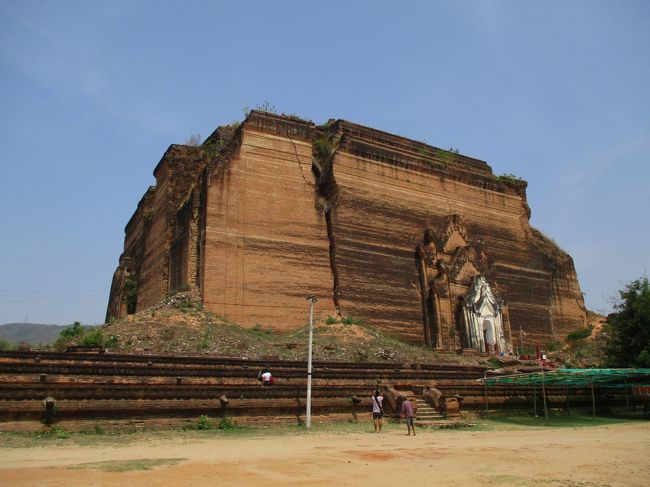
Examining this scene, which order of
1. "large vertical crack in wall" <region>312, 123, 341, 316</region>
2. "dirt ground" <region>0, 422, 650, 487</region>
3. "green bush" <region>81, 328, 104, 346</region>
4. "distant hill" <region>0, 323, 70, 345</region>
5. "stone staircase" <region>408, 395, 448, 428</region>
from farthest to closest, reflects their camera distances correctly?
1. "distant hill" <region>0, 323, 70, 345</region>
2. "large vertical crack in wall" <region>312, 123, 341, 316</region>
3. "green bush" <region>81, 328, 104, 346</region>
4. "stone staircase" <region>408, 395, 448, 428</region>
5. "dirt ground" <region>0, 422, 650, 487</region>

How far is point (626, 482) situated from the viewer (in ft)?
25.0

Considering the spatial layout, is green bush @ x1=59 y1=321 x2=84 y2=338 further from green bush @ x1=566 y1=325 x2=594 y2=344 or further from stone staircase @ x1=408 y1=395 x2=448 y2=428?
green bush @ x1=566 y1=325 x2=594 y2=344

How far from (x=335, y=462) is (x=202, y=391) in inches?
225

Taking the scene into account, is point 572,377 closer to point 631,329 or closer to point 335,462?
point 631,329

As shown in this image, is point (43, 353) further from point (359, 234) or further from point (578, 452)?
point (359, 234)

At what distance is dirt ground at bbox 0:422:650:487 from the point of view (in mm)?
7262

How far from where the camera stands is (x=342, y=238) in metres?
29.7

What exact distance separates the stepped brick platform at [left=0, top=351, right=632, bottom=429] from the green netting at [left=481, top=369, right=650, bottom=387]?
1.90 feet

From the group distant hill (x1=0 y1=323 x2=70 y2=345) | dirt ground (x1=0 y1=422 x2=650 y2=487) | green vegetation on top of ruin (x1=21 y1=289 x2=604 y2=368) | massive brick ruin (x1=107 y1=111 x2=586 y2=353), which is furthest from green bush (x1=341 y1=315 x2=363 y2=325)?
distant hill (x1=0 y1=323 x2=70 y2=345)

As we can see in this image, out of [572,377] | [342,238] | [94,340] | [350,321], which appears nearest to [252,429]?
[572,377]

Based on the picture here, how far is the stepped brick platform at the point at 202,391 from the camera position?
476 inches

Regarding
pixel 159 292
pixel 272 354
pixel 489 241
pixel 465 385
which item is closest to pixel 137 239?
pixel 159 292

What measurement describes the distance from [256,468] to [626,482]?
16.0 ft

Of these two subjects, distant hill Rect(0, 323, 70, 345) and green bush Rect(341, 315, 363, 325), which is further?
distant hill Rect(0, 323, 70, 345)
